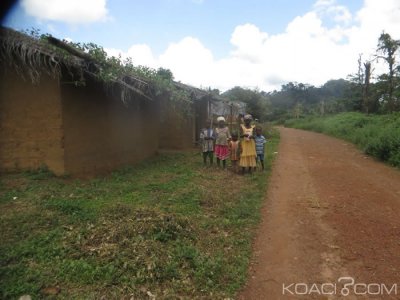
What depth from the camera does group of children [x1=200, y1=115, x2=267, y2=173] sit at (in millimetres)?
8820

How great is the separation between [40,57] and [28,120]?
140 cm

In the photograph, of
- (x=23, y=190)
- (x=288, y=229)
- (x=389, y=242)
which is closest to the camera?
(x=389, y=242)

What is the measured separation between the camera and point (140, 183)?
297 inches

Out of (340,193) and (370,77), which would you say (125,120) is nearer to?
(340,193)

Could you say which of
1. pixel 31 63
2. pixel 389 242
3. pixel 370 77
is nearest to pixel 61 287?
pixel 389 242

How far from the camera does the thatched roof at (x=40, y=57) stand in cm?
636

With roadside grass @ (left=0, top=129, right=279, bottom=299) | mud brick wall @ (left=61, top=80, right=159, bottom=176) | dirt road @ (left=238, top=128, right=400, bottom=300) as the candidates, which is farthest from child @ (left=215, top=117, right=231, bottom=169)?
mud brick wall @ (left=61, top=80, right=159, bottom=176)

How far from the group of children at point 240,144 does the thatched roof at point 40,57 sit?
371 cm

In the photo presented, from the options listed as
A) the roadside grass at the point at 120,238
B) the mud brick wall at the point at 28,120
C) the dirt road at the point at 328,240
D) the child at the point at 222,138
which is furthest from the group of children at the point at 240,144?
the mud brick wall at the point at 28,120

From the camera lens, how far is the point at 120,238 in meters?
4.25

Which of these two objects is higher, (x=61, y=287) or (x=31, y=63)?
(x=31, y=63)

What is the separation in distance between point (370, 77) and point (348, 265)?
79.5 ft

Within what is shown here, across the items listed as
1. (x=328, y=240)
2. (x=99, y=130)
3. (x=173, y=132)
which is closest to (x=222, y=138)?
(x=99, y=130)

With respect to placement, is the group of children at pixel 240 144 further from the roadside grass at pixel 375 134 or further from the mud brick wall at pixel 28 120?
the roadside grass at pixel 375 134
